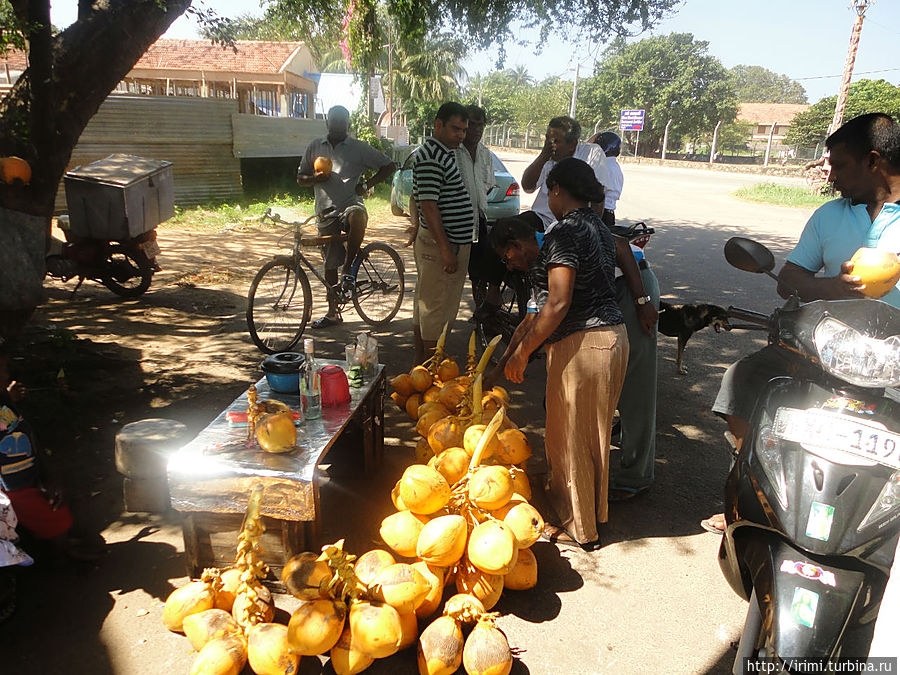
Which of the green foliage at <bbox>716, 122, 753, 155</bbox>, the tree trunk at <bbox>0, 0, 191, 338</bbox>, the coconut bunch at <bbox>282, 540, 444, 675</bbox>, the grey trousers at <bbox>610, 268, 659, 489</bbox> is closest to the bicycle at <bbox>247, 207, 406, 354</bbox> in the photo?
the tree trunk at <bbox>0, 0, 191, 338</bbox>

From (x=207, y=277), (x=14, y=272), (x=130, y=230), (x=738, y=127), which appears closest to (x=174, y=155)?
(x=207, y=277)

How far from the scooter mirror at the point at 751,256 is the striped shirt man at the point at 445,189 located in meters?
2.44

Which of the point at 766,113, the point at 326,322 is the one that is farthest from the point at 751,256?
the point at 766,113

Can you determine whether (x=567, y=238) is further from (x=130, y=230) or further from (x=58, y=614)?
(x=130, y=230)

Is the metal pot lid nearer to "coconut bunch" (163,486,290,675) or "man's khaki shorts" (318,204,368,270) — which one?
"coconut bunch" (163,486,290,675)

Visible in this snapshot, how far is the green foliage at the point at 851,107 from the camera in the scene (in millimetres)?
33487

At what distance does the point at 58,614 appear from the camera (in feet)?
8.21

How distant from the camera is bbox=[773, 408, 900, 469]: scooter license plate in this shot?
1737 millimetres

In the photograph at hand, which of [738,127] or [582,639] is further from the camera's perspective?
[738,127]

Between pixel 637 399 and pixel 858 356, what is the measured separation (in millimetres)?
1473

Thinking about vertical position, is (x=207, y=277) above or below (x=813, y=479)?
below

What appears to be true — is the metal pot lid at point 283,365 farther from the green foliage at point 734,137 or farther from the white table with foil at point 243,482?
the green foliage at point 734,137

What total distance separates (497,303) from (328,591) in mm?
3301

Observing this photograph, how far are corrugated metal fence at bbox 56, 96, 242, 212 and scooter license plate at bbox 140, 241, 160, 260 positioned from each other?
5395 millimetres
